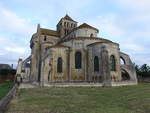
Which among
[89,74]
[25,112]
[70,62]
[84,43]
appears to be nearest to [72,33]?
[84,43]

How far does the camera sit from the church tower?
5325 centimetres

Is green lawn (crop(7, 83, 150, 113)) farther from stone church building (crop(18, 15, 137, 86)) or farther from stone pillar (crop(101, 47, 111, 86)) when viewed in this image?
stone church building (crop(18, 15, 137, 86))

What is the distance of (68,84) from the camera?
93.2ft

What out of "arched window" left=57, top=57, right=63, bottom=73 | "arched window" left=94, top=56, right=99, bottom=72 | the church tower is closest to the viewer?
Result: "arched window" left=94, top=56, right=99, bottom=72

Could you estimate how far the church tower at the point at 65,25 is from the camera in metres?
53.2

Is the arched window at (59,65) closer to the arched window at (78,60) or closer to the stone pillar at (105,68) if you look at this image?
the arched window at (78,60)

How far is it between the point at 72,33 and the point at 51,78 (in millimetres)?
14435

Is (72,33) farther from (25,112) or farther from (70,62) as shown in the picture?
(25,112)

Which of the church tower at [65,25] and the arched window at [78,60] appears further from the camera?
the church tower at [65,25]

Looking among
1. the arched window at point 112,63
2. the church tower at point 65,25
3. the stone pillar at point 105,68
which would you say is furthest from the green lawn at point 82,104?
the church tower at point 65,25

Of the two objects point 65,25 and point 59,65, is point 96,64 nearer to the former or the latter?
point 59,65

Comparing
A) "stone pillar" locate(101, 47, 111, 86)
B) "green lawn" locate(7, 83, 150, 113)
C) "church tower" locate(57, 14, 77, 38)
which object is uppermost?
"church tower" locate(57, 14, 77, 38)

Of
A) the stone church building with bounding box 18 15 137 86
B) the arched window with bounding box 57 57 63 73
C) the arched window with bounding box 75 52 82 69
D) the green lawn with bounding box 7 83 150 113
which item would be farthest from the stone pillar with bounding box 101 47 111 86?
the green lawn with bounding box 7 83 150 113

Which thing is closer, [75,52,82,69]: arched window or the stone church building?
the stone church building
